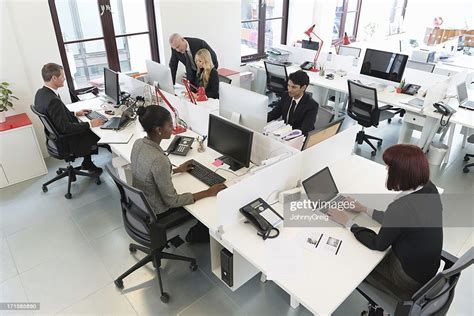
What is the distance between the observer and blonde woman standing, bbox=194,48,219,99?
3.79 metres

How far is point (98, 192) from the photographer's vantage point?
3564 millimetres

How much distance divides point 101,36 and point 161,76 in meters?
1.48

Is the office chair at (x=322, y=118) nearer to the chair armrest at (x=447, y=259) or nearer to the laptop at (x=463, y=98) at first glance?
the chair armrest at (x=447, y=259)

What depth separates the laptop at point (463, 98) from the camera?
390 cm

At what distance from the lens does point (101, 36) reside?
4.51 meters

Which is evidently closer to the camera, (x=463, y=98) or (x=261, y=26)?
(x=463, y=98)

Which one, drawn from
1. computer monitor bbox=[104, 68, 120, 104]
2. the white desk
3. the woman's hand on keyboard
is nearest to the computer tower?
the white desk

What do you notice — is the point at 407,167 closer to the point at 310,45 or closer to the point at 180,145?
the point at 180,145

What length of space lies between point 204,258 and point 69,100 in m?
3.00

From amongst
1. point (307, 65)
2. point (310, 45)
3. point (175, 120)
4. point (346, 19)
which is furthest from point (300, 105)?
point (346, 19)

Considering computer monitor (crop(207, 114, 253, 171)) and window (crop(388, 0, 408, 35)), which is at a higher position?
window (crop(388, 0, 408, 35))

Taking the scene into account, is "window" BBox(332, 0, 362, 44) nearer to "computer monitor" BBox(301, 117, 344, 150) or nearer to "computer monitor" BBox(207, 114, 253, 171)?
"computer monitor" BBox(301, 117, 344, 150)

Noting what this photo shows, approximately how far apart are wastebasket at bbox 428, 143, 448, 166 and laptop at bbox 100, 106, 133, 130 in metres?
3.52

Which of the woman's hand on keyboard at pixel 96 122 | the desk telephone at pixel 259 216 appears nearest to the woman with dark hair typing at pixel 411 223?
the desk telephone at pixel 259 216
